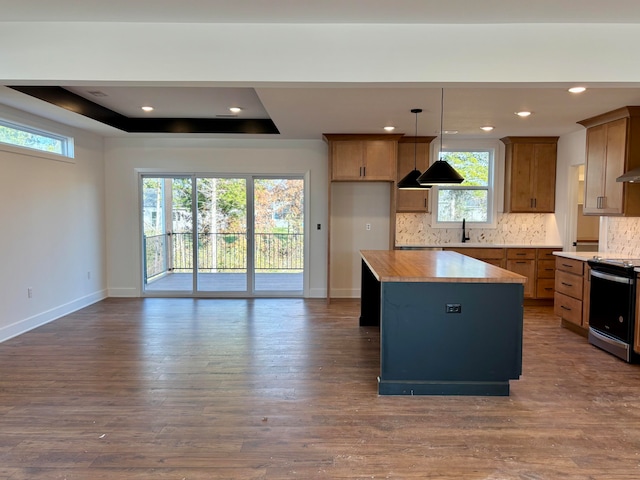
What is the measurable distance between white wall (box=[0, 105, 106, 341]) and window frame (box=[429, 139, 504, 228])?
5.08 meters

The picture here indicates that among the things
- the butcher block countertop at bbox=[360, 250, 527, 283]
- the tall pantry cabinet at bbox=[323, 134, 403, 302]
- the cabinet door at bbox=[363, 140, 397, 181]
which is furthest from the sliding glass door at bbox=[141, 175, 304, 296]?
the butcher block countertop at bbox=[360, 250, 527, 283]

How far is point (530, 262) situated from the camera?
5.83 m

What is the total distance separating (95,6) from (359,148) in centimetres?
394

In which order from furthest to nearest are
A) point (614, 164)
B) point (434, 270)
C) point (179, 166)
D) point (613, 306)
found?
point (179, 166) → point (614, 164) → point (613, 306) → point (434, 270)

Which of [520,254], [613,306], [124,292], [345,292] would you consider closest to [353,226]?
[345,292]

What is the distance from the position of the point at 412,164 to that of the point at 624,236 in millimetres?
2787

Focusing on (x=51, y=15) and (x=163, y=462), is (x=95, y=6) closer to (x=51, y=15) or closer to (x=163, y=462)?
(x=51, y=15)

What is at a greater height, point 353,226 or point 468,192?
point 468,192

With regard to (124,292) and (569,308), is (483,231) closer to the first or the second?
(569,308)

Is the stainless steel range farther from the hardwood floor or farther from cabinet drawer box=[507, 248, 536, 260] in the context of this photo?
cabinet drawer box=[507, 248, 536, 260]

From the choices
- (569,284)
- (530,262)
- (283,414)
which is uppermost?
(530,262)

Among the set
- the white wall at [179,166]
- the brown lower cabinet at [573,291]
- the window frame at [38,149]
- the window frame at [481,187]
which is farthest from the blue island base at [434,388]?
the window frame at [38,149]

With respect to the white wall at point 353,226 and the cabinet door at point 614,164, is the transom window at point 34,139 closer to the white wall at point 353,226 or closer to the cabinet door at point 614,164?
the white wall at point 353,226

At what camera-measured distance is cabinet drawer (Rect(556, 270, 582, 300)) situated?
4.44m
